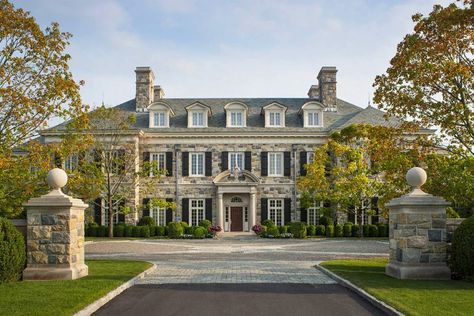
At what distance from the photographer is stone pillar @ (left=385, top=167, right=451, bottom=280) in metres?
11.9

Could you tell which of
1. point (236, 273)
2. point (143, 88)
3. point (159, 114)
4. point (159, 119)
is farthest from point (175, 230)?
point (236, 273)

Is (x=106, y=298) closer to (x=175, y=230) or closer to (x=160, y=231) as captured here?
(x=175, y=230)

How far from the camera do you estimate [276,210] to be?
37500 mm

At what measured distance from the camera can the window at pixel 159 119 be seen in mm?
37969

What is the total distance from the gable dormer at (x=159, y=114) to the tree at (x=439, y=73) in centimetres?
2366

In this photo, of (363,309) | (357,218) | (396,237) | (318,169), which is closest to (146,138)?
(318,169)

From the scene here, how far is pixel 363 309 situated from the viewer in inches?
351

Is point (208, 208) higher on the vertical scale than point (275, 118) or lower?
lower

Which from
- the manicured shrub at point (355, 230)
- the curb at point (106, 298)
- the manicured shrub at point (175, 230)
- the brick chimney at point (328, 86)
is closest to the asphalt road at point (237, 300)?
the curb at point (106, 298)

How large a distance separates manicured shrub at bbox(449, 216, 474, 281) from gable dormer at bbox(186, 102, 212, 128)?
90.0 feet

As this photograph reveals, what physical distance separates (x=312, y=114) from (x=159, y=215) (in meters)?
12.6

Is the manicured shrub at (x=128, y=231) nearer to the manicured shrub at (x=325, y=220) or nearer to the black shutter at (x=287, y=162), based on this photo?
the black shutter at (x=287, y=162)

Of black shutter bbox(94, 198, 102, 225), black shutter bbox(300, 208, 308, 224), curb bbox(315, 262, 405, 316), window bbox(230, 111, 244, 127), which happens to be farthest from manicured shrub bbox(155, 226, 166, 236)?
curb bbox(315, 262, 405, 316)

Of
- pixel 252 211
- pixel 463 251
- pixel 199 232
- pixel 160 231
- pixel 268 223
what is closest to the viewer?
pixel 463 251
